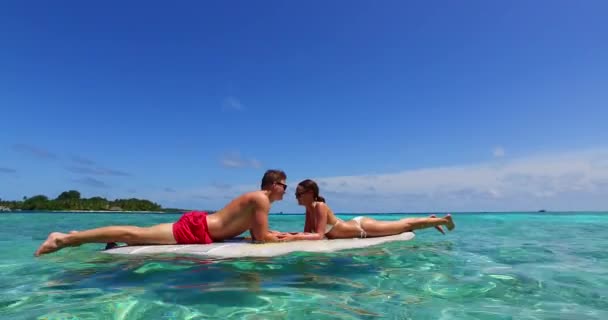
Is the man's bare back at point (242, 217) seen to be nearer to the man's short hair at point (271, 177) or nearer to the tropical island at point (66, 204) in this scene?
the man's short hair at point (271, 177)

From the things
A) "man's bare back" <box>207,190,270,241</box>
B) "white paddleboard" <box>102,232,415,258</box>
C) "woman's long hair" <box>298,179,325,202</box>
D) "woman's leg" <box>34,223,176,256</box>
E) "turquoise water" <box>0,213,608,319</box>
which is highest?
"woman's long hair" <box>298,179,325,202</box>

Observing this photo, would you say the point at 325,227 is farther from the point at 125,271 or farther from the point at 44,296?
the point at 44,296

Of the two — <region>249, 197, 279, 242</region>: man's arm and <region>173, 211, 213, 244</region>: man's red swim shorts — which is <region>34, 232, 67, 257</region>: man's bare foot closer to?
<region>173, 211, 213, 244</region>: man's red swim shorts

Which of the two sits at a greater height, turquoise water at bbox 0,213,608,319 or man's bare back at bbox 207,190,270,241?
man's bare back at bbox 207,190,270,241

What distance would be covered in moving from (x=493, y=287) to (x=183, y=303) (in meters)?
3.43

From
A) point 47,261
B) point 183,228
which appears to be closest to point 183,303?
point 183,228

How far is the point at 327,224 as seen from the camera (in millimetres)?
7793

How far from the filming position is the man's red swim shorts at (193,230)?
6293mm

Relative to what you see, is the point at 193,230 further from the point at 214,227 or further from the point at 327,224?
the point at 327,224

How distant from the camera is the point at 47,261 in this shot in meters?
5.95

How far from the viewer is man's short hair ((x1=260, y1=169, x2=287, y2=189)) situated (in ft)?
20.8

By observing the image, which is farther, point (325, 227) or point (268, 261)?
point (325, 227)

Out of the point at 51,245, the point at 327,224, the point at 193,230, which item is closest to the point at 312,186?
the point at 327,224

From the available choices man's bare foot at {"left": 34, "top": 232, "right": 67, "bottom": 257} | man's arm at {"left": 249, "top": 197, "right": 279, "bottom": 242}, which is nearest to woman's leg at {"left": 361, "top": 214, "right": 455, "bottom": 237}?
man's arm at {"left": 249, "top": 197, "right": 279, "bottom": 242}
